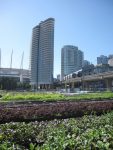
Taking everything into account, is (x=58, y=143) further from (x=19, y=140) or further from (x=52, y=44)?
(x=52, y=44)

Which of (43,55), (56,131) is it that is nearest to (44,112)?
(56,131)

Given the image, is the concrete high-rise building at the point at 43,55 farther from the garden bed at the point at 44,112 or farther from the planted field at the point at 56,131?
the planted field at the point at 56,131

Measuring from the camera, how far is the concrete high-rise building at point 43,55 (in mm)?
160125

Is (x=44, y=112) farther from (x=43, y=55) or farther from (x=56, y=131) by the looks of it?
(x=43, y=55)

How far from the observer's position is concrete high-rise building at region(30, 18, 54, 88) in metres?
160

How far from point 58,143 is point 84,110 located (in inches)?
464

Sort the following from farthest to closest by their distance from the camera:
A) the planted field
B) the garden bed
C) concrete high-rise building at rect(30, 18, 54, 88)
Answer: concrete high-rise building at rect(30, 18, 54, 88)
the garden bed
the planted field

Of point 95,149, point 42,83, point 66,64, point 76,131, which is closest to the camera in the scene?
point 95,149

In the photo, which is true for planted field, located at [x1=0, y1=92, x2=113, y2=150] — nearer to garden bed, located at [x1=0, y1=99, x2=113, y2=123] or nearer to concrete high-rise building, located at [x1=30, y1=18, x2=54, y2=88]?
garden bed, located at [x1=0, y1=99, x2=113, y2=123]

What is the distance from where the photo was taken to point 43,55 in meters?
162

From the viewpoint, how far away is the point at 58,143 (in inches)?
199

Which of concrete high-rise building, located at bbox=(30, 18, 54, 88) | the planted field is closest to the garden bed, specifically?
the planted field

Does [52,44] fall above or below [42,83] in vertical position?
above

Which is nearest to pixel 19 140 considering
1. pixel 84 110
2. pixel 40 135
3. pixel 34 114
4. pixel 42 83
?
pixel 40 135
